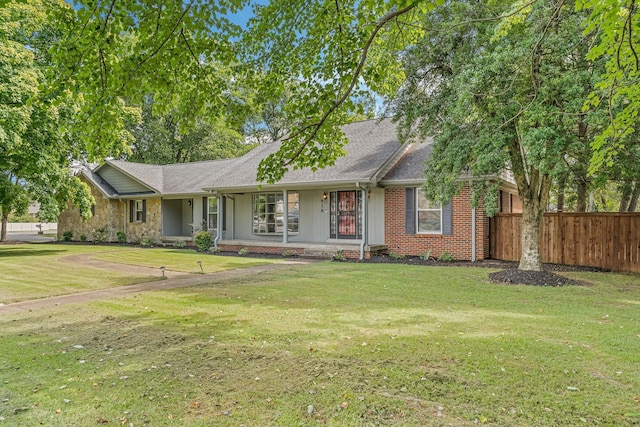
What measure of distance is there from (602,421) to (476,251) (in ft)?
34.4

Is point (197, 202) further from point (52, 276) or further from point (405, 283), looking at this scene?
point (405, 283)

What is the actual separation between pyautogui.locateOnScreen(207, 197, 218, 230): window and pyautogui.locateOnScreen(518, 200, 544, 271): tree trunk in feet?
45.0

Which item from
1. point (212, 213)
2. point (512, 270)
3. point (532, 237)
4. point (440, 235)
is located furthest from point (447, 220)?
point (212, 213)

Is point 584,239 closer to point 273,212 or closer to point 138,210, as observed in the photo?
point 273,212

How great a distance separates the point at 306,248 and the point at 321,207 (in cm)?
205

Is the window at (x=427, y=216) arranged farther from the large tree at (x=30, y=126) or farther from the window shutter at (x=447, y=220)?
the large tree at (x=30, y=126)

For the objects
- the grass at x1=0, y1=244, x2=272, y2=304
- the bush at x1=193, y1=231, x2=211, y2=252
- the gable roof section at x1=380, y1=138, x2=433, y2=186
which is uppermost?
the gable roof section at x1=380, y1=138, x2=433, y2=186

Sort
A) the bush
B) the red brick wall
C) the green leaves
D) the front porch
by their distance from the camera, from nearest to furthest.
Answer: the green leaves, the red brick wall, the front porch, the bush

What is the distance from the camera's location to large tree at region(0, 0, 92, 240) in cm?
1200

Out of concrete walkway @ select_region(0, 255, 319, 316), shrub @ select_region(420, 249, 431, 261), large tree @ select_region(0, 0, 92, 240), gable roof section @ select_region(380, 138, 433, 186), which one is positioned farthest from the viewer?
gable roof section @ select_region(380, 138, 433, 186)

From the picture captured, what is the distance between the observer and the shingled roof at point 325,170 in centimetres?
1433

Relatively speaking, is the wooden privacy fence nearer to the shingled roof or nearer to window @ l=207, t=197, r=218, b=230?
the shingled roof

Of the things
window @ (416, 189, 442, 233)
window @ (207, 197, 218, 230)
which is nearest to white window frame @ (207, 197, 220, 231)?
window @ (207, 197, 218, 230)

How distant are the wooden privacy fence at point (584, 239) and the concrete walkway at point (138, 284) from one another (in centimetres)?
668
